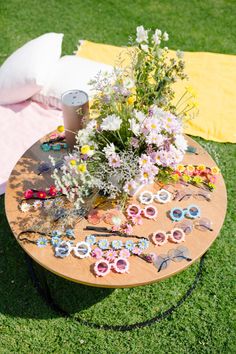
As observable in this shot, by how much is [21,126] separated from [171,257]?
6.87 feet

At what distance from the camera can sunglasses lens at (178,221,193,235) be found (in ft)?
7.61

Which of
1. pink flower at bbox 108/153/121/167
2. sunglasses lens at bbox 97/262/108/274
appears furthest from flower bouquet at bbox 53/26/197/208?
sunglasses lens at bbox 97/262/108/274

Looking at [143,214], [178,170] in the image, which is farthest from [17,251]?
[178,170]

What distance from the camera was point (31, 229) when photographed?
90.4 inches

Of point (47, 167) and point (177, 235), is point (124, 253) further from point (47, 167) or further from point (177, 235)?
point (47, 167)

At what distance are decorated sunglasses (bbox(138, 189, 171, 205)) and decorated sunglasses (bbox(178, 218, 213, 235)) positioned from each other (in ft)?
0.61

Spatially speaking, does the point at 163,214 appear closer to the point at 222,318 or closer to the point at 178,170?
the point at 178,170

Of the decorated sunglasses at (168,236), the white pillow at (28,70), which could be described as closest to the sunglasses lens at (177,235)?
the decorated sunglasses at (168,236)

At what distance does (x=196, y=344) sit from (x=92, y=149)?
1.46 m

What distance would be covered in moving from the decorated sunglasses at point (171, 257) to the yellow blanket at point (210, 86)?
1.82 metres

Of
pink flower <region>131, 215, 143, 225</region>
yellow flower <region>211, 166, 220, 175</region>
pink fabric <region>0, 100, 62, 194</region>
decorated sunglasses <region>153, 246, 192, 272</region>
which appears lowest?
pink fabric <region>0, 100, 62, 194</region>

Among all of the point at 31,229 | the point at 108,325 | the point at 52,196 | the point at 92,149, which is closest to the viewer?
the point at 92,149

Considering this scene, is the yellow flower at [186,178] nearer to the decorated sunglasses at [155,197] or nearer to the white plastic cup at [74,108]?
the decorated sunglasses at [155,197]

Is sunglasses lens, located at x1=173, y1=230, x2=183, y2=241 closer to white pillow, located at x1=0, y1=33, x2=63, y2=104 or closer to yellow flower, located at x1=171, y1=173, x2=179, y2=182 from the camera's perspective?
yellow flower, located at x1=171, y1=173, x2=179, y2=182
